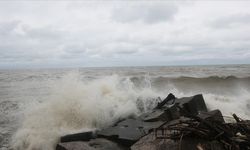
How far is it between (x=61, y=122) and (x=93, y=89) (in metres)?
2.05

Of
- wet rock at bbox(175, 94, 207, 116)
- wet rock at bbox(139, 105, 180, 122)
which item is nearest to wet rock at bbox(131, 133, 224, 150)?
wet rock at bbox(139, 105, 180, 122)

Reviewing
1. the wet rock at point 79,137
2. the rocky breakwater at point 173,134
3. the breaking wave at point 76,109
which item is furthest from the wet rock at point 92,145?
the breaking wave at point 76,109

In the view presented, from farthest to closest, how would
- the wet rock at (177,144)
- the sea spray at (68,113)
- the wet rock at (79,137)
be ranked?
the sea spray at (68,113) < the wet rock at (79,137) < the wet rock at (177,144)

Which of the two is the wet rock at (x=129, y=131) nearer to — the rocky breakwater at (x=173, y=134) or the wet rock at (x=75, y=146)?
the rocky breakwater at (x=173, y=134)

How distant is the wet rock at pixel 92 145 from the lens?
4.46 m

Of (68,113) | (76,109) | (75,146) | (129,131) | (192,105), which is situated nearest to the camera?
(75,146)

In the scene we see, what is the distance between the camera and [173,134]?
2.97 meters

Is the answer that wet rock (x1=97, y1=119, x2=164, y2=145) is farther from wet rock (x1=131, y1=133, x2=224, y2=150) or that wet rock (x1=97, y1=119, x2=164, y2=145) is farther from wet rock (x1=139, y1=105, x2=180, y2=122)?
wet rock (x1=131, y1=133, x2=224, y2=150)

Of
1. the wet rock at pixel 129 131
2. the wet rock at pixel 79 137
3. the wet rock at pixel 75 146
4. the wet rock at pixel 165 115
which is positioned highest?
the wet rock at pixel 165 115

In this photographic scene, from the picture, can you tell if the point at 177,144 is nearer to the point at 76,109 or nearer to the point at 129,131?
the point at 129,131

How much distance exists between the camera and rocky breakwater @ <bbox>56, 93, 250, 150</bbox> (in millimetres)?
2637

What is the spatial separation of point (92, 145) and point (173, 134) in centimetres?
226

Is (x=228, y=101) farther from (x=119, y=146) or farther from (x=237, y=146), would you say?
(x=237, y=146)

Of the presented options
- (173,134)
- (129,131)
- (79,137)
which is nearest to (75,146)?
(79,137)
